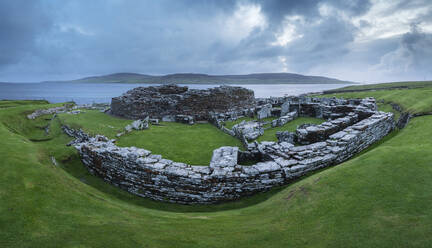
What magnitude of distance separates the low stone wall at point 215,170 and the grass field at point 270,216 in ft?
5.31

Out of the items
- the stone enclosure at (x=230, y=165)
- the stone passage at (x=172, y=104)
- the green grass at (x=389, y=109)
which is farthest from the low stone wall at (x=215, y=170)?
the green grass at (x=389, y=109)

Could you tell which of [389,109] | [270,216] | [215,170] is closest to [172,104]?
[215,170]

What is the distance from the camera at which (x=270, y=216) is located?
5.56 meters

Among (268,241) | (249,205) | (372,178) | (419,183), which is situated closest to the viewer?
(268,241)

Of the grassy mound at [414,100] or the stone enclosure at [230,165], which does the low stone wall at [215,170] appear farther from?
the grassy mound at [414,100]

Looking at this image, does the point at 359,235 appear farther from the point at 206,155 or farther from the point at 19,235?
the point at 206,155

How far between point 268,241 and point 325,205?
1.95 meters

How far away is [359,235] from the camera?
387 centimetres

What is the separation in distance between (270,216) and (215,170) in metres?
3.23

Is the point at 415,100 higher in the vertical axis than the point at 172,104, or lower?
higher

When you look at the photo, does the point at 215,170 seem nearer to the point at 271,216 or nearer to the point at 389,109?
the point at 271,216

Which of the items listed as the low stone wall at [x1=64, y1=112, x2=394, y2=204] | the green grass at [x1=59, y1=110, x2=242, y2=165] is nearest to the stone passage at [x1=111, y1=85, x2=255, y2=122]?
the green grass at [x1=59, y1=110, x2=242, y2=165]

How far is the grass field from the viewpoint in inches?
157

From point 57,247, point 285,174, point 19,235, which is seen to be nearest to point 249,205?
point 285,174
